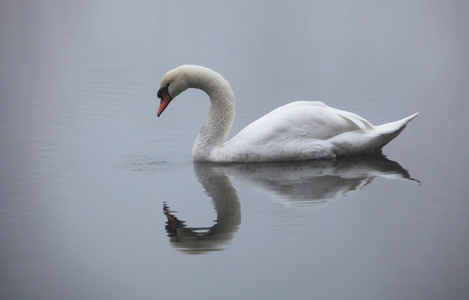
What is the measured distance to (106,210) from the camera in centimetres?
769

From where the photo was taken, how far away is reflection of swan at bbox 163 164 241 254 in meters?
6.46

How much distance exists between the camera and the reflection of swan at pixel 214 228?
6463mm

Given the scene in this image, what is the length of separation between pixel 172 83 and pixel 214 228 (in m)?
3.58

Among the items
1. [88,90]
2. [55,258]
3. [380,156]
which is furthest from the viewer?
[88,90]

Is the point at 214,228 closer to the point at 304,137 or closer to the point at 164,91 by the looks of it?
the point at 304,137

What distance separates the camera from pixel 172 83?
396 inches

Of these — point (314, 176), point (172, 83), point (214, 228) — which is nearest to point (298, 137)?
point (314, 176)

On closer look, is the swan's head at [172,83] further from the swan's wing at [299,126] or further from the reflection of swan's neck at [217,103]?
the swan's wing at [299,126]

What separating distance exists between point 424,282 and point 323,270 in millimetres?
722

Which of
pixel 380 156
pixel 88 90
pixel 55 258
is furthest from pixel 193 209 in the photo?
pixel 88 90

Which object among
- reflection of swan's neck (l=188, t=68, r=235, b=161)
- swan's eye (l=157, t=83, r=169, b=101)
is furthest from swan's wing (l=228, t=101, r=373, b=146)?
swan's eye (l=157, t=83, r=169, b=101)

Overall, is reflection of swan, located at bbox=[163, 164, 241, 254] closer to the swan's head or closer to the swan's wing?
the swan's wing

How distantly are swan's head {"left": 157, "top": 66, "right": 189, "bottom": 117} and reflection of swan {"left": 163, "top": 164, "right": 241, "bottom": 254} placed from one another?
1.94 m

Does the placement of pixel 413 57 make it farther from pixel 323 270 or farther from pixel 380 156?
pixel 323 270
